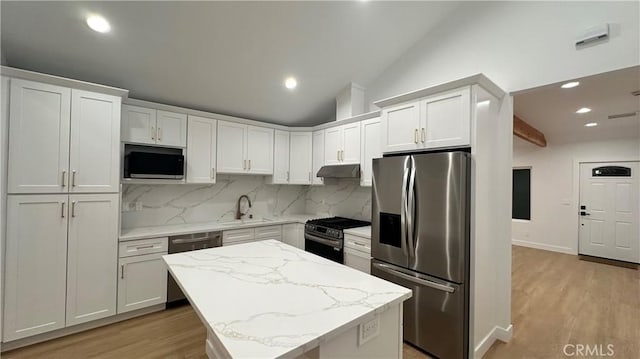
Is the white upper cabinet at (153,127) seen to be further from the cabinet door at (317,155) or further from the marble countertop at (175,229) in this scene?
the cabinet door at (317,155)

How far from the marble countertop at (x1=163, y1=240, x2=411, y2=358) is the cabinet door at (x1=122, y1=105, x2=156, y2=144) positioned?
72.1 inches

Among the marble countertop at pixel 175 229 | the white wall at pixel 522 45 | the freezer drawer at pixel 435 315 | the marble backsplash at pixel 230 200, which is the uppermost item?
the white wall at pixel 522 45

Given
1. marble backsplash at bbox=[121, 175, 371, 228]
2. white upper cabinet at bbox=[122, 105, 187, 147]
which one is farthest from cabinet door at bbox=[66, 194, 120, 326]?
white upper cabinet at bbox=[122, 105, 187, 147]

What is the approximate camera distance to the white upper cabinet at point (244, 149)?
3.61 meters

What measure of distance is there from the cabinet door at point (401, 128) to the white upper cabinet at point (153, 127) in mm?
2452

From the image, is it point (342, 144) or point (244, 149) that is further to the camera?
point (244, 149)

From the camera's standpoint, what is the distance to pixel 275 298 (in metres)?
1.25

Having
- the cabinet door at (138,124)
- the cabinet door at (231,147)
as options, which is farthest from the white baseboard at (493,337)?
the cabinet door at (138,124)

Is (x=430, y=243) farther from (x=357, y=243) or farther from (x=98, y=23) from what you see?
(x=98, y=23)

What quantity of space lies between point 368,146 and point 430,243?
4.92ft

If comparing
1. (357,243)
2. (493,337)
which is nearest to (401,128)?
(357,243)

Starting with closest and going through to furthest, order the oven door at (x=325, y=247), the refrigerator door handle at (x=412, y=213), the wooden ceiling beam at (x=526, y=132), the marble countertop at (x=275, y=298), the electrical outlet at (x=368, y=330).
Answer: the marble countertop at (x=275, y=298), the electrical outlet at (x=368, y=330), the refrigerator door handle at (x=412, y=213), the oven door at (x=325, y=247), the wooden ceiling beam at (x=526, y=132)

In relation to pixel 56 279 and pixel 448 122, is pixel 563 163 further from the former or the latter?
pixel 56 279

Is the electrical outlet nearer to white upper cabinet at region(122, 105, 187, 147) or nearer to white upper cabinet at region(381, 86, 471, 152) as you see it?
white upper cabinet at region(381, 86, 471, 152)
